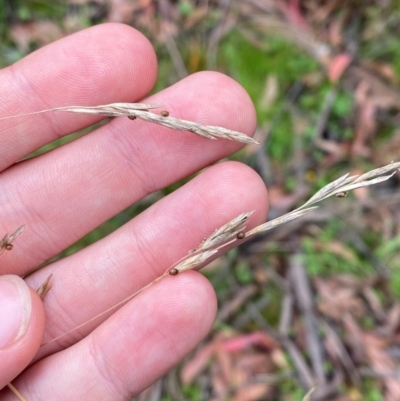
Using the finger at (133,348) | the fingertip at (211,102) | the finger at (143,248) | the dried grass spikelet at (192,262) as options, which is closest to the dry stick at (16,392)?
the finger at (133,348)

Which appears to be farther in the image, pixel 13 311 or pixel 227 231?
pixel 227 231

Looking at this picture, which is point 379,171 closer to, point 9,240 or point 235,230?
point 235,230

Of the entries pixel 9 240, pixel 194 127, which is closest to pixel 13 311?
pixel 9 240

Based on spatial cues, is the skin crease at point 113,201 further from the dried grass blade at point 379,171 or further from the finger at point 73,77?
the dried grass blade at point 379,171

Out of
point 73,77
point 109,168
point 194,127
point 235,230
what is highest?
point 73,77

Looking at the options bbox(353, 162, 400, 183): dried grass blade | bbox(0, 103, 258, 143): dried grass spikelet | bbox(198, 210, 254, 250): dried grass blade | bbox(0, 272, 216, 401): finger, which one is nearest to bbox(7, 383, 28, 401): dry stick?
bbox(0, 272, 216, 401): finger

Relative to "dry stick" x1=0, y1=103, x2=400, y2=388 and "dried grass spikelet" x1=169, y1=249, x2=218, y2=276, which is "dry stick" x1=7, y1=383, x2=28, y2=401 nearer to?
"dry stick" x1=0, y1=103, x2=400, y2=388

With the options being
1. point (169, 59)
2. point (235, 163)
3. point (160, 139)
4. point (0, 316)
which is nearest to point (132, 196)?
point (160, 139)
